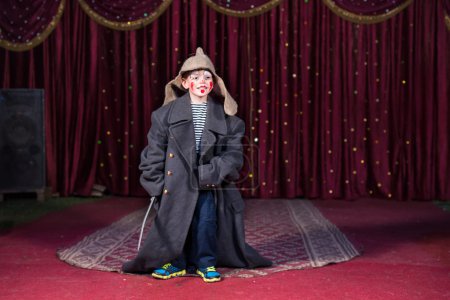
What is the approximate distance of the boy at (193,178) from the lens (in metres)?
2.73

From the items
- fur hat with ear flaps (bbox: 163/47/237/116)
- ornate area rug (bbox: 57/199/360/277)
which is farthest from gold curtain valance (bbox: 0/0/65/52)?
fur hat with ear flaps (bbox: 163/47/237/116)

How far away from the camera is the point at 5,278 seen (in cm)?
280

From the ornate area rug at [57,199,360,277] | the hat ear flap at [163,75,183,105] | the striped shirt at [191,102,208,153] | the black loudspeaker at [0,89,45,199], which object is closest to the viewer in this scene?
the striped shirt at [191,102,208,153]

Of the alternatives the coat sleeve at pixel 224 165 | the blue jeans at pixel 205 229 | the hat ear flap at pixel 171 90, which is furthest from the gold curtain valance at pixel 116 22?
the blue jeans at pixel 205 229

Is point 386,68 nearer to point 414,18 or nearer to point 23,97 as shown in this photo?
point 414,18

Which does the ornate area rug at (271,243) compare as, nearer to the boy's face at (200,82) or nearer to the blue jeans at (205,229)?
the blue jeans at (205,229)

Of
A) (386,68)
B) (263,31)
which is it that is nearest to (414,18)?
(386,68)

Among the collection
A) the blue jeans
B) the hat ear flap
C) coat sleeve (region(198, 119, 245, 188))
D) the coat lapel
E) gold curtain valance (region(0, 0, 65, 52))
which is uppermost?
gold curtain valance (region(0, 0, 65, 52))

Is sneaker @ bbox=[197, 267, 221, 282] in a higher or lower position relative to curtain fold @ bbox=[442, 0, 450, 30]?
lower

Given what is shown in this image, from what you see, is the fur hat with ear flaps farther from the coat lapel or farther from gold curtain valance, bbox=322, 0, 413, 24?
gold curtain valance, bbox=322, 0, 413, 24

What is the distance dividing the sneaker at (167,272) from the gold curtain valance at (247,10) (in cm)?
318

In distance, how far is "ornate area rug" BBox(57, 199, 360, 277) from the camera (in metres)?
3.07

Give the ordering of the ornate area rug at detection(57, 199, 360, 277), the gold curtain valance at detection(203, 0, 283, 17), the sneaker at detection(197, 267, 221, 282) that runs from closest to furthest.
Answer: the sneaker at detection(197, 267, 221, 282)
the ornate area rug at detection(57, 199, 360, 277)
the gold curtain valance at detection(203, 0, 283, 17)

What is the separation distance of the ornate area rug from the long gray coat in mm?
284
